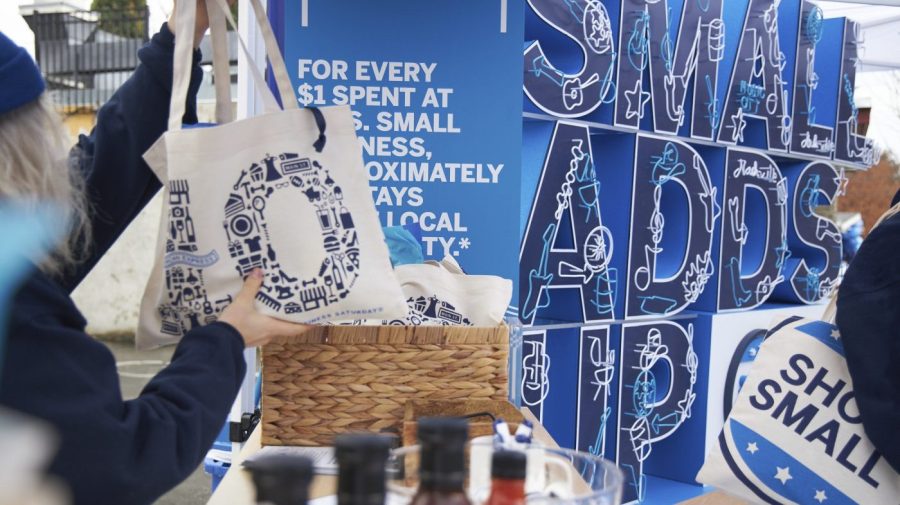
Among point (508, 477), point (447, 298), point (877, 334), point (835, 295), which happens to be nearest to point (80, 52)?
point (447, 298)

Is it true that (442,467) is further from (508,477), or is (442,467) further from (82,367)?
(82,367)

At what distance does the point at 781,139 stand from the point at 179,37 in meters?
4.11

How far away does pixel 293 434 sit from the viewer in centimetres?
145

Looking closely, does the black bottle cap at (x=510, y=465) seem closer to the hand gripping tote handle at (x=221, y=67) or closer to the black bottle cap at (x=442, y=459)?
the black bottle cap at (x=442, y=459)

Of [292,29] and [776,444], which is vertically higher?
[292,29]

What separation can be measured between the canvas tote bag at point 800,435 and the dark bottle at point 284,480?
133 cm

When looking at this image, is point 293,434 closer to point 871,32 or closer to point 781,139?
point 781,139

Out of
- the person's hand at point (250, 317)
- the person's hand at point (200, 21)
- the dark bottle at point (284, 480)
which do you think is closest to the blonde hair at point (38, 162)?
the person's hand at point (250, 317)

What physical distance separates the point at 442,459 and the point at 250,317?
2.24 ft

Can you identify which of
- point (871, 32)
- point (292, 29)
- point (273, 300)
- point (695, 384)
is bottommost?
point (695, 384)

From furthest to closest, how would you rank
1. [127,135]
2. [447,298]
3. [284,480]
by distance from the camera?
[447,298] → [127,135] → [284,480]

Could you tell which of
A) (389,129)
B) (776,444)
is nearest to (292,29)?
(389,129)

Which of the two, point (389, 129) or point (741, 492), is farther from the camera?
point (389, 129)

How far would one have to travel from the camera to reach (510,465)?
62 cm
